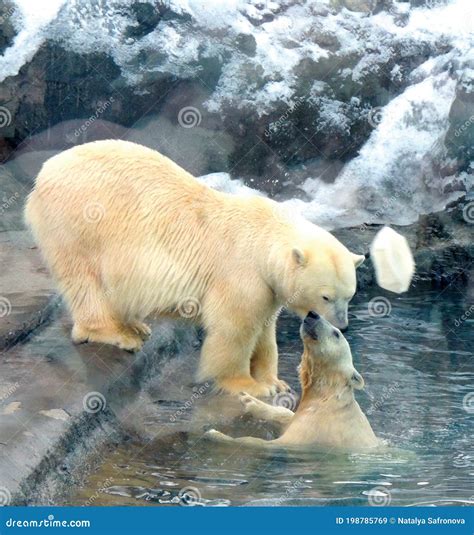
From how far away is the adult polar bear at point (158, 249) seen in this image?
5.62m

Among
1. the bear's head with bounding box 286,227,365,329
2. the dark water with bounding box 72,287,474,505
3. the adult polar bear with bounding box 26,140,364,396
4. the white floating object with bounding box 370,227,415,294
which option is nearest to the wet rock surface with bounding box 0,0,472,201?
the white floating object with bounding box 370,227,415,294

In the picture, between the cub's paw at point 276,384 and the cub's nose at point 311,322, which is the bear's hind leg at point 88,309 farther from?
the cub's nose at point 311,322

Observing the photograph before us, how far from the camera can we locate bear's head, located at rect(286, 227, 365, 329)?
538cm

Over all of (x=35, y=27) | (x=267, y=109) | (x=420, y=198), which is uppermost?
(x=35, y=27)

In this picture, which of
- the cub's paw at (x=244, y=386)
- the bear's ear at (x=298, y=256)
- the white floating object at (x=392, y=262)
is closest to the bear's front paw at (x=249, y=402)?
the cub's paw at (x=244, y=386)

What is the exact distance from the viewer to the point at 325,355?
5.20 metres

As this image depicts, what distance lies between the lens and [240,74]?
10.9 metres

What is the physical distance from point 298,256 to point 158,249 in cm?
87

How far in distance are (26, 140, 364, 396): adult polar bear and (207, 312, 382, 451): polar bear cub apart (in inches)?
15.8

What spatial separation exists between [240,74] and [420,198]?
2348 mm

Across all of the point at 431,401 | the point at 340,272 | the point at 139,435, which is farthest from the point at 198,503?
the point at 431,401

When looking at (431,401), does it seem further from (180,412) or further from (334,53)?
(334,53)

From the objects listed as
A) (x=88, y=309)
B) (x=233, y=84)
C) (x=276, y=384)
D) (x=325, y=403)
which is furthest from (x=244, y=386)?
(x=233, y=84)

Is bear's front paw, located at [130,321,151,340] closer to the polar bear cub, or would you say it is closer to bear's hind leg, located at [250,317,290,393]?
bear's hind leg, located at [250,317,290,393]
